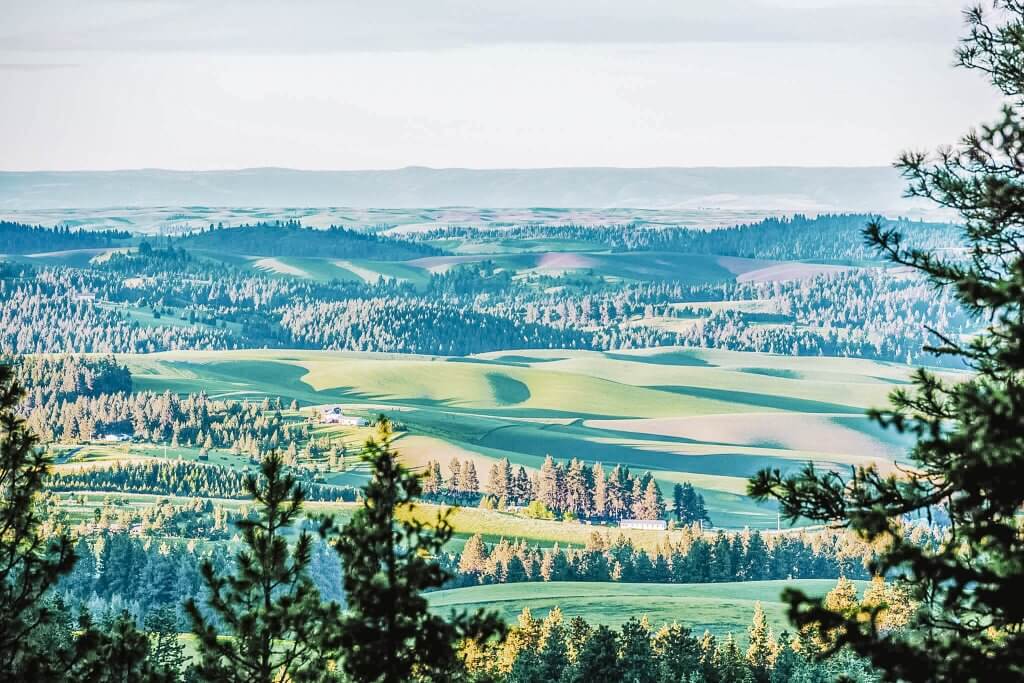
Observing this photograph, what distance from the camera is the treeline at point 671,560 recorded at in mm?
126062

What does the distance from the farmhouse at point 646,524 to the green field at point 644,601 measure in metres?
40.7

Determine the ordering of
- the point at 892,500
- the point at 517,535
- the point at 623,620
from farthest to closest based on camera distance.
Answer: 1. the point at 517,535
2. the point at 623,620
3. the point at 892,500

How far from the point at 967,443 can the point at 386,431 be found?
22.4 feet

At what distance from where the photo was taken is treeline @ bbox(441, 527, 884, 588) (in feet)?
414

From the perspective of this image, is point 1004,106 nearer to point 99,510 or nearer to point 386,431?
point 386,431

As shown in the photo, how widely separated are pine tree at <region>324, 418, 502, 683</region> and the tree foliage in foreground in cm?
346

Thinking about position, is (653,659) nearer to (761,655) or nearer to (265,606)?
(761,655)

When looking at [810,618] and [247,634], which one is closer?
[810,618]

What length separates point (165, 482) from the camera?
17900 cm

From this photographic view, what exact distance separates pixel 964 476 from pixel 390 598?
583 cm

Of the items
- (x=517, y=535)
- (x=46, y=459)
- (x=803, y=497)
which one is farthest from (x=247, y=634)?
(x=517, y=535)

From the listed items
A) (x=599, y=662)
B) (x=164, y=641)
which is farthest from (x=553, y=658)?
(x=164, y=641)

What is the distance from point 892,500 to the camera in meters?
15.9

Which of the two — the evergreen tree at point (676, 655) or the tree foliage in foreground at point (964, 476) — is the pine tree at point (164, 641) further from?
the tree foliage in foreground at point (964, 476)
